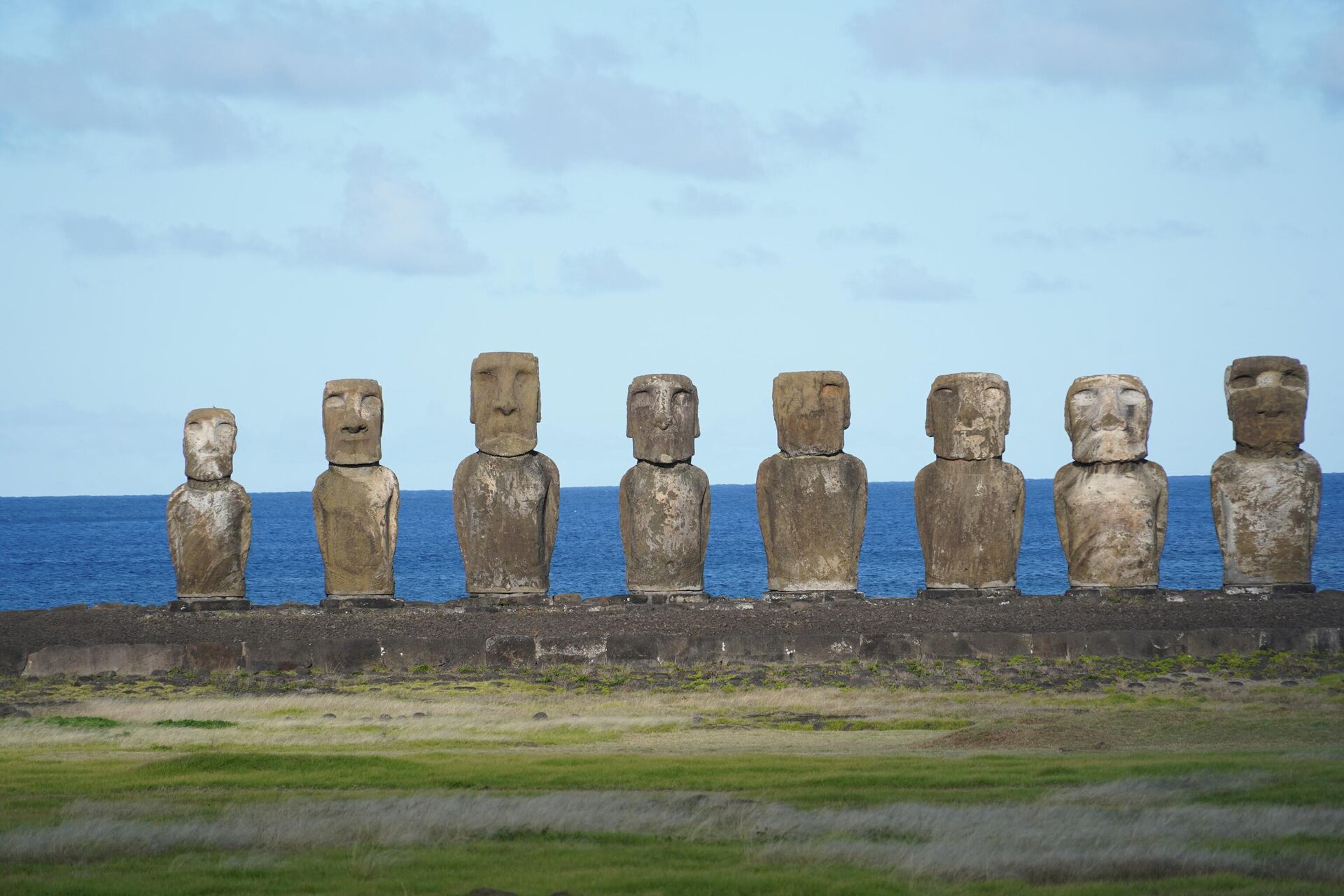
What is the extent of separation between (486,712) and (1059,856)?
20.1 ft

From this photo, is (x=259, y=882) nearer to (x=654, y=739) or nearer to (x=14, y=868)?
(x=14, y=868)

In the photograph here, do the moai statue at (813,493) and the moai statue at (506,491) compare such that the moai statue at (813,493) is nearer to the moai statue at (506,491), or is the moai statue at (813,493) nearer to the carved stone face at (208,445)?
the moai statue at (506,491)

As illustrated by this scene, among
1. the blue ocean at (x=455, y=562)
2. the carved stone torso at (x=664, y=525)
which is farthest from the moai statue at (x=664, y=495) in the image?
the blue ocean at (x=455, y=562)

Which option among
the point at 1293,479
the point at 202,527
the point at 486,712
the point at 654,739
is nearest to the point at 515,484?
the point at 202,527

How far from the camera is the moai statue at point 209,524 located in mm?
A: 16953

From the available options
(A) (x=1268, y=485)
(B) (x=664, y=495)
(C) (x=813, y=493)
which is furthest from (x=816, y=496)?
(A) (x=1268, y=485)

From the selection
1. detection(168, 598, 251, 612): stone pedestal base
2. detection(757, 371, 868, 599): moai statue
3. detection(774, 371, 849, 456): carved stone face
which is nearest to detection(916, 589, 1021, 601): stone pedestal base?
detection(757, 371, 868, 599): moai statue

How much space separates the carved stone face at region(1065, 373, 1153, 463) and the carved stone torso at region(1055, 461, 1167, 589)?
0.46ft

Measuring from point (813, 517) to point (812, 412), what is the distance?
1.04 m

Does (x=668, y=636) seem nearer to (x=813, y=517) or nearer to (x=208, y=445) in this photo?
(x=813, y=517)

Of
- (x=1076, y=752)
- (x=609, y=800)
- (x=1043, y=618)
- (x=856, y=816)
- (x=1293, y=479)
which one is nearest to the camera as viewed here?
(x=856, y=816)

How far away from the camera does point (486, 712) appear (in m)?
12.0

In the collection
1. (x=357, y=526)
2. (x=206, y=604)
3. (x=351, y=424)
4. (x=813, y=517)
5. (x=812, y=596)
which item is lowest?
(x=206, y=604)

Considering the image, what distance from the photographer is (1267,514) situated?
16.8 m
